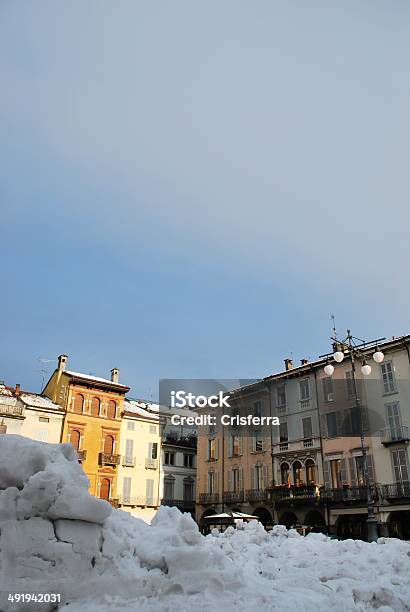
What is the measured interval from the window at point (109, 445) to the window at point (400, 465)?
847 inches

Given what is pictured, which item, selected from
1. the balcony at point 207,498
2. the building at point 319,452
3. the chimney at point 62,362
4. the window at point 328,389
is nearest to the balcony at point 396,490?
the building at point 319,452

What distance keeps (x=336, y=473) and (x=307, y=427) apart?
161 inches

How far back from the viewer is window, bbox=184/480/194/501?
4640 cm

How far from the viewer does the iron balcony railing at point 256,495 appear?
38.6m

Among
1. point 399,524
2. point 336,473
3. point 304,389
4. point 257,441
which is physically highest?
point 304,389

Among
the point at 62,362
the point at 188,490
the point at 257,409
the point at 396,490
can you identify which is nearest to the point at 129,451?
the point at 188,490

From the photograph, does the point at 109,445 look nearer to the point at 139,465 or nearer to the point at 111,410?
the point at 111,410

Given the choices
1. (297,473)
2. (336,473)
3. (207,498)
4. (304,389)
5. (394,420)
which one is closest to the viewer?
(394,420)

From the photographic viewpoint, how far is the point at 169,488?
148ft

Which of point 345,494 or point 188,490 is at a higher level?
point 188,490

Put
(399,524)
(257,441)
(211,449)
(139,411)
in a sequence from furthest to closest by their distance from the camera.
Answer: (139,411), (211,449), (257,441), (399,524)

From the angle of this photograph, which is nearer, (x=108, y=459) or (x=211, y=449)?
(x=108, y=459)

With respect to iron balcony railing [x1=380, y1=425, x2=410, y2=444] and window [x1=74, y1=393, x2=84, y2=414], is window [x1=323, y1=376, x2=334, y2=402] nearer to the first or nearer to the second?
iron balcony railing [x1=380, y1=425, x2=410, y2=444]

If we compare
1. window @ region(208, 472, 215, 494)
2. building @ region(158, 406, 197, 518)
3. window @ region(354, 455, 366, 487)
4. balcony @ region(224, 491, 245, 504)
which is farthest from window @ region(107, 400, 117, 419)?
window @ region(354, 455, 366, 487)
